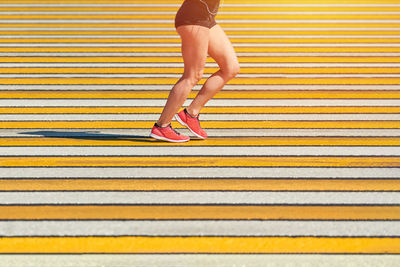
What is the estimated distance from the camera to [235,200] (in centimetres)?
390

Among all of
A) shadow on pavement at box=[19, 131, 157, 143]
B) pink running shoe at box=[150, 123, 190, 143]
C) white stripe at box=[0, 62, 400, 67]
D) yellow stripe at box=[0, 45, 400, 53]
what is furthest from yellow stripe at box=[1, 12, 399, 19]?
pink running shoe at box=[150, 123, 190, 143]

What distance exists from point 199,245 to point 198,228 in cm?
19

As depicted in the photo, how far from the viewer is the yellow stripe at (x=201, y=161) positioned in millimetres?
4512

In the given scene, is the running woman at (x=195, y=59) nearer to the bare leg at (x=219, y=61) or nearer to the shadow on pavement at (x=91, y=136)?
the bare leg at (x=219, y=61)

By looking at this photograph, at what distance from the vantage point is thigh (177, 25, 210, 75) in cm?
465

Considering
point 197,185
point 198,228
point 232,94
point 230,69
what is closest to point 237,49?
point 232,94

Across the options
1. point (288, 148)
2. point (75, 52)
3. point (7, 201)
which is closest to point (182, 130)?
point (288, 148)

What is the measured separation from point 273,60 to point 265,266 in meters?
4.50

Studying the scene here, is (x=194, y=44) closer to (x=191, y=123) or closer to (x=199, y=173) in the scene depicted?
(x=191, y=123)

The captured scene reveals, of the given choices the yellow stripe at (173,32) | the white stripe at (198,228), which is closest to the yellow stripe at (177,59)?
the yellow stripe at (173,32)

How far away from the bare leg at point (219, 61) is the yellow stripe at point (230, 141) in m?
0.32

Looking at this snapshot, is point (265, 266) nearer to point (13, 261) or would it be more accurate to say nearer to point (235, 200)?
point (235, 200)

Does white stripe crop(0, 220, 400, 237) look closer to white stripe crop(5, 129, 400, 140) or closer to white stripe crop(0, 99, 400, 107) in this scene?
white stripe crop(5, 129, 400, 140)

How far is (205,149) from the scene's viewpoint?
15.9 ft
